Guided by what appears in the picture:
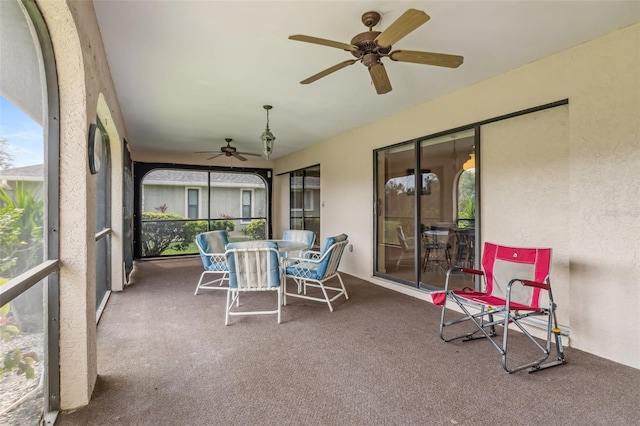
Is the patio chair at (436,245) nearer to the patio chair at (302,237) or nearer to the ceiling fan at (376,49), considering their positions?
the patio chair at (302,237)

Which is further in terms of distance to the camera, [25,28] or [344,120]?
[344,120]

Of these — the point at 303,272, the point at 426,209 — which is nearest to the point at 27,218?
the point at 303,272

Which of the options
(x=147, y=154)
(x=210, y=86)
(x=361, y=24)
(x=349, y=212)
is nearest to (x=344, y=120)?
(x=349, y=212)

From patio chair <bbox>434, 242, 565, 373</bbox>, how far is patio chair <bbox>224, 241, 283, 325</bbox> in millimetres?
1661

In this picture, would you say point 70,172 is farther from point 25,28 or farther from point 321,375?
point 321,375

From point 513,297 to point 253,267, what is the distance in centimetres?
256

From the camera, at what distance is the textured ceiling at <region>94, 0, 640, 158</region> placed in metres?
2.23

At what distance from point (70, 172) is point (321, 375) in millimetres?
2029

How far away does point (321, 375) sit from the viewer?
2270 millimetres

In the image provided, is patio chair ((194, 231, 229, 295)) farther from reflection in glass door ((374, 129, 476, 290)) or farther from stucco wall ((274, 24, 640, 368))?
stucco wall ((274, 24, 640, 368))

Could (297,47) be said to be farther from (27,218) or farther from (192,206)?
(192,206)

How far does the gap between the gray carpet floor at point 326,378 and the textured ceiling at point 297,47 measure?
2549 millimetres

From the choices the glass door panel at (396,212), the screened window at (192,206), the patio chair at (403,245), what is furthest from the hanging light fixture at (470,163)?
the screened window at (192,206)

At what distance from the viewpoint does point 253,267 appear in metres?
3.31
